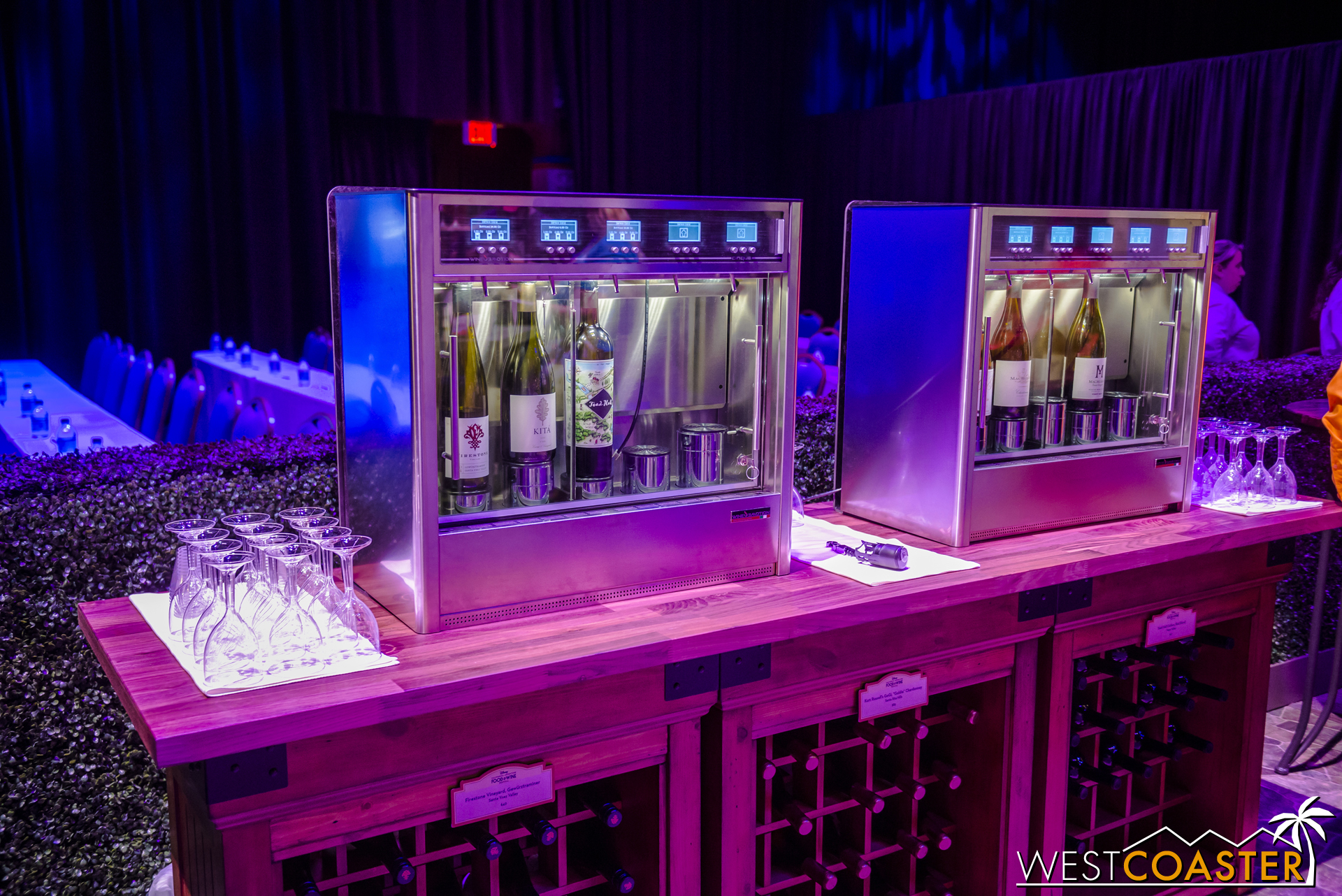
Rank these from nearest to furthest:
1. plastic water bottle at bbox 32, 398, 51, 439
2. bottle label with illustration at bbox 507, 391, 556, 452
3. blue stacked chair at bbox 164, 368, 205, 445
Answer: bottle label with illustration at bbox 507, 391, 556, 452
plastic water bottle at bbox 32, 398, 51, 439
blue stacked chair at bbox 164, 368, 205, 445

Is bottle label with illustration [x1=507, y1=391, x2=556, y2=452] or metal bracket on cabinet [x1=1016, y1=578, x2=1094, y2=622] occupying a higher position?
bottle label with illustration [x1=507, y1=391, x2=556, y2=452]

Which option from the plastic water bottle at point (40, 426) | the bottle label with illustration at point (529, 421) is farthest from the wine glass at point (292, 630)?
the plastic water bottle at point (40, 426)

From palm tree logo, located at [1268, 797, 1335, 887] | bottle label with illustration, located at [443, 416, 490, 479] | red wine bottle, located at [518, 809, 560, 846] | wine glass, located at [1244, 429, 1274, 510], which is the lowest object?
Result: palm tree logo, located at [1268, 797, 1335, 887]

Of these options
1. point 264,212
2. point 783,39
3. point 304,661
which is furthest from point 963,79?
point 304,661

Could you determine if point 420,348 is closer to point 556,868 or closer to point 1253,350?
point 556,868

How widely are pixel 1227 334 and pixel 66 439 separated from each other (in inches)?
170

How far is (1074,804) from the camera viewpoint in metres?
2.10

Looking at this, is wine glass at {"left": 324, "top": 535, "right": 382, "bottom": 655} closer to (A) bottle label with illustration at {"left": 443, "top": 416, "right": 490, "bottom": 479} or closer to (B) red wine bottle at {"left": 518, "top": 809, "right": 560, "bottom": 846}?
(A) bottle label with illustration at {"left": 443, "top": 416, "right": 490, "bottom": 479}

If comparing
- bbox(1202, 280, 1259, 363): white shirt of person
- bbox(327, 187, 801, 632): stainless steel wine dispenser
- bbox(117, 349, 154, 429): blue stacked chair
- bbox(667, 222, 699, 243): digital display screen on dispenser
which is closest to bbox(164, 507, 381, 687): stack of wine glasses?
bbox(327, 187, 801, 632): stainless steel wine dispenser

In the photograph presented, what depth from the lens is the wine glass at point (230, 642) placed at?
3.96 feet

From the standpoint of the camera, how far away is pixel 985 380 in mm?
1786

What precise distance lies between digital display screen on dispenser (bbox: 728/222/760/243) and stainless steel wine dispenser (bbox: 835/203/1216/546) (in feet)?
1.34

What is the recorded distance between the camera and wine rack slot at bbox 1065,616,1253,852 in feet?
6.53

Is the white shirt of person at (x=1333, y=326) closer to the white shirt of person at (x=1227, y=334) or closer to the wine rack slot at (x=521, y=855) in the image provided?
the white shirt of person at (x=1227, y=334)
